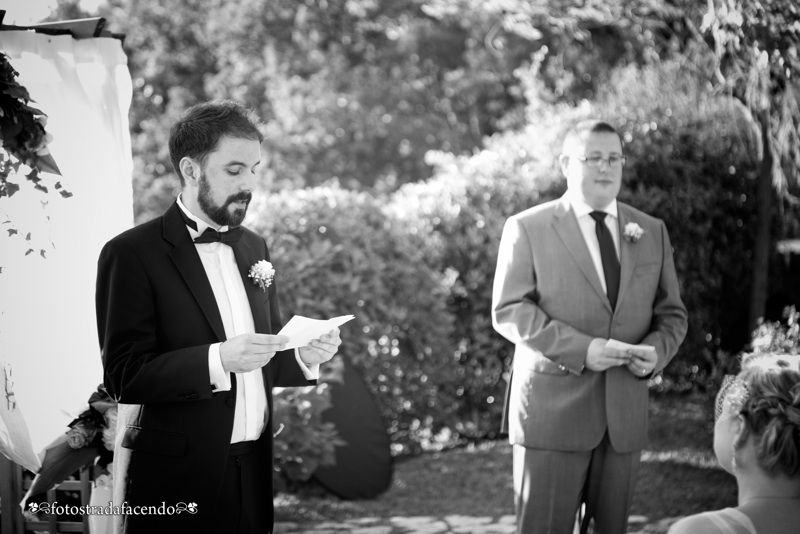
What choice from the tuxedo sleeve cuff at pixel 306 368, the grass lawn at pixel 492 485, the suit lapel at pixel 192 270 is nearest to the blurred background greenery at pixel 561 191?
the grass lawn at pixel 492 485

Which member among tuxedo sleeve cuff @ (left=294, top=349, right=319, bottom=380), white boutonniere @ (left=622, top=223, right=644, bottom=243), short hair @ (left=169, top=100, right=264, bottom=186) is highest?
short hair @ (left=169, top=100, right=264, bottom=186)

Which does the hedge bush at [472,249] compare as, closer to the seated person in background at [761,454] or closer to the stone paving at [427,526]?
the stone paving at [427,526]

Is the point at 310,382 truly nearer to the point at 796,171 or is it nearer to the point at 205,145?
the point at 205,145

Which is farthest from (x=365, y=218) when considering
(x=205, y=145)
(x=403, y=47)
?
(x=403, y=47)

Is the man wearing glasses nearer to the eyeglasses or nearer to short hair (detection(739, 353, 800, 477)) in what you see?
the eyeglasses

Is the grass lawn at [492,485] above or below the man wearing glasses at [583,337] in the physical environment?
below

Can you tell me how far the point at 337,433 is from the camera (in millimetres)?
6000

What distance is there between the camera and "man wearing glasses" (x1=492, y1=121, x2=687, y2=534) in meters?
3.80

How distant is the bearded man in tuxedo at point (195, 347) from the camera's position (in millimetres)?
2750

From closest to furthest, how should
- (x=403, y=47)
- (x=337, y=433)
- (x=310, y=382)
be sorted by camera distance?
(x=310, y=382), (x=337, y=433), (x=403, y=47)

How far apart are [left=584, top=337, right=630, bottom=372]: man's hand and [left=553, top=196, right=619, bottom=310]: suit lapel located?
257mm

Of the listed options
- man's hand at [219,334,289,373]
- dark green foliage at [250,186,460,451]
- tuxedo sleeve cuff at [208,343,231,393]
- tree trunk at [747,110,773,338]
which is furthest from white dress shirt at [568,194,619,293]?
tree trunk at [747,110,773,338]

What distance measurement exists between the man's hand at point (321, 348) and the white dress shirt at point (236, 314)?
186 mm

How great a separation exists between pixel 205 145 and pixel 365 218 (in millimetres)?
4164
